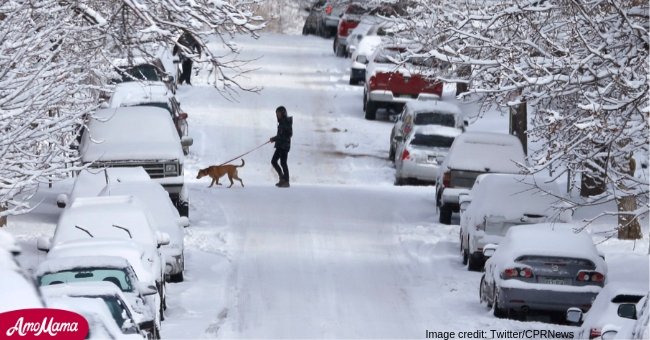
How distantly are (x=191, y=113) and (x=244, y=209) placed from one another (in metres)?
15.3

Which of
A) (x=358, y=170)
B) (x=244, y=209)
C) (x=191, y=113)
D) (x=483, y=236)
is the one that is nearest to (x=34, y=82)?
(x=483, y=236)

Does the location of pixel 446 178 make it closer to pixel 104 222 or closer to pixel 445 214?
pixel 445 214

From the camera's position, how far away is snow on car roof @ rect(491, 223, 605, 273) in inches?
634

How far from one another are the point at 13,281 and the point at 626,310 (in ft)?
28.5

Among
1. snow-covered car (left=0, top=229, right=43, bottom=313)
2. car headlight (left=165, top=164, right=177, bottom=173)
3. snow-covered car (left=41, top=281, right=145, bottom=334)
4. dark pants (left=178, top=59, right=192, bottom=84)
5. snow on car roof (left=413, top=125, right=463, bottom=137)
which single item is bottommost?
dark pants (left=178, top=59, right=192, bottom=84)

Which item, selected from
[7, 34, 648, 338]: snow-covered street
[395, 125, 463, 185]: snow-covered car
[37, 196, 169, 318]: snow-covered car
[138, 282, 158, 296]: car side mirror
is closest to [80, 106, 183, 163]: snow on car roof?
[7, 34, 648, 338]: snow-covered street

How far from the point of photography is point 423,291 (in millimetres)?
18188

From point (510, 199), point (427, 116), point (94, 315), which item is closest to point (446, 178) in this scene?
point (510, 199)

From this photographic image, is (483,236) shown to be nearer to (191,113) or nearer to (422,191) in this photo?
(422,191)

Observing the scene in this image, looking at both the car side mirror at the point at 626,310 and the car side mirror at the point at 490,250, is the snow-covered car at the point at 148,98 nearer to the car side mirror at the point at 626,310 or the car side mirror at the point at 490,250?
the car side mirror at the point at 490,250

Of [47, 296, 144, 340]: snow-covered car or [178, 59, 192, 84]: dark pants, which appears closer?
[47, 296, 144, 340]: snow-covered car

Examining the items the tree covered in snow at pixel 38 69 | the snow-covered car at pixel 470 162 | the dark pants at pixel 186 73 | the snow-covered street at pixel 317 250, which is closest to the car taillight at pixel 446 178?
the snow-covered car at pixel 470 162

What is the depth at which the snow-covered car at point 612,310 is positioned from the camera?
12.3 meters

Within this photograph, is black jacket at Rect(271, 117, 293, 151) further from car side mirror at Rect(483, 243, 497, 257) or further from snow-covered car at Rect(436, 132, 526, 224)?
car side mirror at Rect(483, 243, 497, 257)
